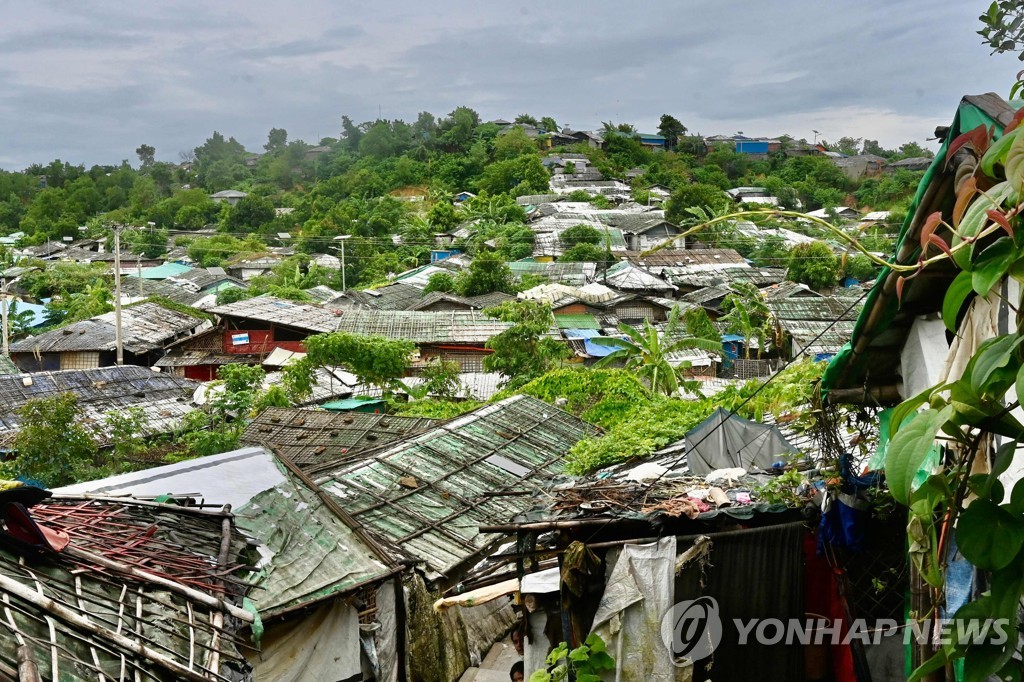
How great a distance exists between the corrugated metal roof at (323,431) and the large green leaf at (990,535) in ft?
44.2

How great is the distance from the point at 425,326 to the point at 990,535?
27.6 metres

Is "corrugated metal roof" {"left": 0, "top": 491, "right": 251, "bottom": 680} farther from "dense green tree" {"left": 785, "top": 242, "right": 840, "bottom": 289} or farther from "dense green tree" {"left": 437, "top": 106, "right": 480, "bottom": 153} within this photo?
"dense green tree" {"left": 437, "top": 106, "right": 480, "bottom": 153}

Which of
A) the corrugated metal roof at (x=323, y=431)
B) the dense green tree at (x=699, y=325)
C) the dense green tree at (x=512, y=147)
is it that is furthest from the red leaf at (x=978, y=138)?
the dense green tree at (x=512, y=147)

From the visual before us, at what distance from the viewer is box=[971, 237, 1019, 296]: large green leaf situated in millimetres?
2025

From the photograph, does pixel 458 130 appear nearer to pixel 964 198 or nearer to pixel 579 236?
pixel 579 236

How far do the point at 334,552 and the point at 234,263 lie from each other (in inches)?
1820

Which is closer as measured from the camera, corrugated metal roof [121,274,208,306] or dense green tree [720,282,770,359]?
dense green tree [720,282,770,359]

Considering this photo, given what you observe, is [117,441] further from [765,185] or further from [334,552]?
[765,185]

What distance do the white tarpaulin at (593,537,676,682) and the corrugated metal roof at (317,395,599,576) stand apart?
2.84 m

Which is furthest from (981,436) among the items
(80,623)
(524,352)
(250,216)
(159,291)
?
(250,216)

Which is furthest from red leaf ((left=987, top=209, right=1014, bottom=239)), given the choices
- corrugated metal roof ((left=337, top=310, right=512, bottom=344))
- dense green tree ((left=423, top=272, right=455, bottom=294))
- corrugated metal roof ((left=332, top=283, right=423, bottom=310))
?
dense green tree ((left=423, top=272, right=455, bottom=294))

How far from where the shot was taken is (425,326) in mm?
29328

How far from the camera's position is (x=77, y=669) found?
3807mm

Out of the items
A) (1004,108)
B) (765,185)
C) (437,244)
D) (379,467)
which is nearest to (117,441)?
(379,467)
